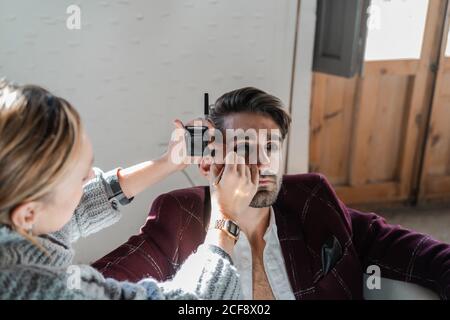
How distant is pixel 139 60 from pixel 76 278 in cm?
125

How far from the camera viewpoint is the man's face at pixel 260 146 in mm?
1449

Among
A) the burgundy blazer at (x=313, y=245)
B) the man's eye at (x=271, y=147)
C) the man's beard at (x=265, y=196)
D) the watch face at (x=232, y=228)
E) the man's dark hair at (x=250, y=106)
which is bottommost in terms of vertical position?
the burgundy blazer at (x=313, y=245)

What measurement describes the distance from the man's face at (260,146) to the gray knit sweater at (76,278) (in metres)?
0.50

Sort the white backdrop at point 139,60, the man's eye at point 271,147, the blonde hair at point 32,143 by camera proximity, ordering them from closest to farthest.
A: the blonde hair at point 32,143, the man's eye at point 271,147, the white backdrop at point 139,60

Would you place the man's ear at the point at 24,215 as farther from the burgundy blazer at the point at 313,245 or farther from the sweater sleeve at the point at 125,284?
the burgundy blazer at the point at 313,245

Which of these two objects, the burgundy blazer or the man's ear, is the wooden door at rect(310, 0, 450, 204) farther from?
the man's ear

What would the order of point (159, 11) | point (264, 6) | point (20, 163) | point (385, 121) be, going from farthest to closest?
point (385, 121) → point (264, 6) → point (159, 11) → point (20, 163)

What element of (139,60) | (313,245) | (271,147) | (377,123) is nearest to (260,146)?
(271,147)

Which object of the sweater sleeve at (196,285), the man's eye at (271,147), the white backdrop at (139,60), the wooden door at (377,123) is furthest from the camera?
the wooden door at (377,123)

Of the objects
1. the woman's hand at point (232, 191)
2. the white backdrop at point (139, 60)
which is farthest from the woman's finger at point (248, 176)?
the white backdrop at point (139, 60)

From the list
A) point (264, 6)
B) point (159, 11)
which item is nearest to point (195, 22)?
point (159, 11)

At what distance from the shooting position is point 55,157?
0.79 meters

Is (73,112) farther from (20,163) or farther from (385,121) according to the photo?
(385,121)
